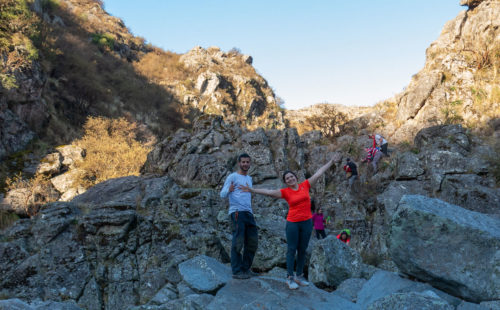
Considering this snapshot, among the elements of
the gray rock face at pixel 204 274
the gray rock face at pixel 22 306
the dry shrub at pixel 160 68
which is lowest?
the gray rock face at pixel 22 306

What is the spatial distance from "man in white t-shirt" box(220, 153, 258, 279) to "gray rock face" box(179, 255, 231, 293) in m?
0.32

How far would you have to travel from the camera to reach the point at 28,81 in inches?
804

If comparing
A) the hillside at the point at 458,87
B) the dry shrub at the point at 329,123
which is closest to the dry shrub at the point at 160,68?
the dry shrub at the point at 329,123

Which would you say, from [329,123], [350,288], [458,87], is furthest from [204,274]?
[458,87]

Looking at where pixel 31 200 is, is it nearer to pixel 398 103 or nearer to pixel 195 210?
pixel 195 210

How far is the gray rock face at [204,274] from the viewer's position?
15.3ft

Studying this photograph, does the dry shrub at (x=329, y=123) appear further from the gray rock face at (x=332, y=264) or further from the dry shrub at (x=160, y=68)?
the dry shrub at (x=160, y=68)

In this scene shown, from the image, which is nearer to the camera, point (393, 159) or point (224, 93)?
point (393, 159)

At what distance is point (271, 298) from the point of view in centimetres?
384

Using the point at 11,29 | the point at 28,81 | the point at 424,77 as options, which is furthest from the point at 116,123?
the point at 424,77

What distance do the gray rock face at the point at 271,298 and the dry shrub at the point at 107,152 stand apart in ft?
53.9

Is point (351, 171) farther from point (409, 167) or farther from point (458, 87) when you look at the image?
point (458, 87)

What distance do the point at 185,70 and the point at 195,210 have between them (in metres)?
40.1

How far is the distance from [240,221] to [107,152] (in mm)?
18714
